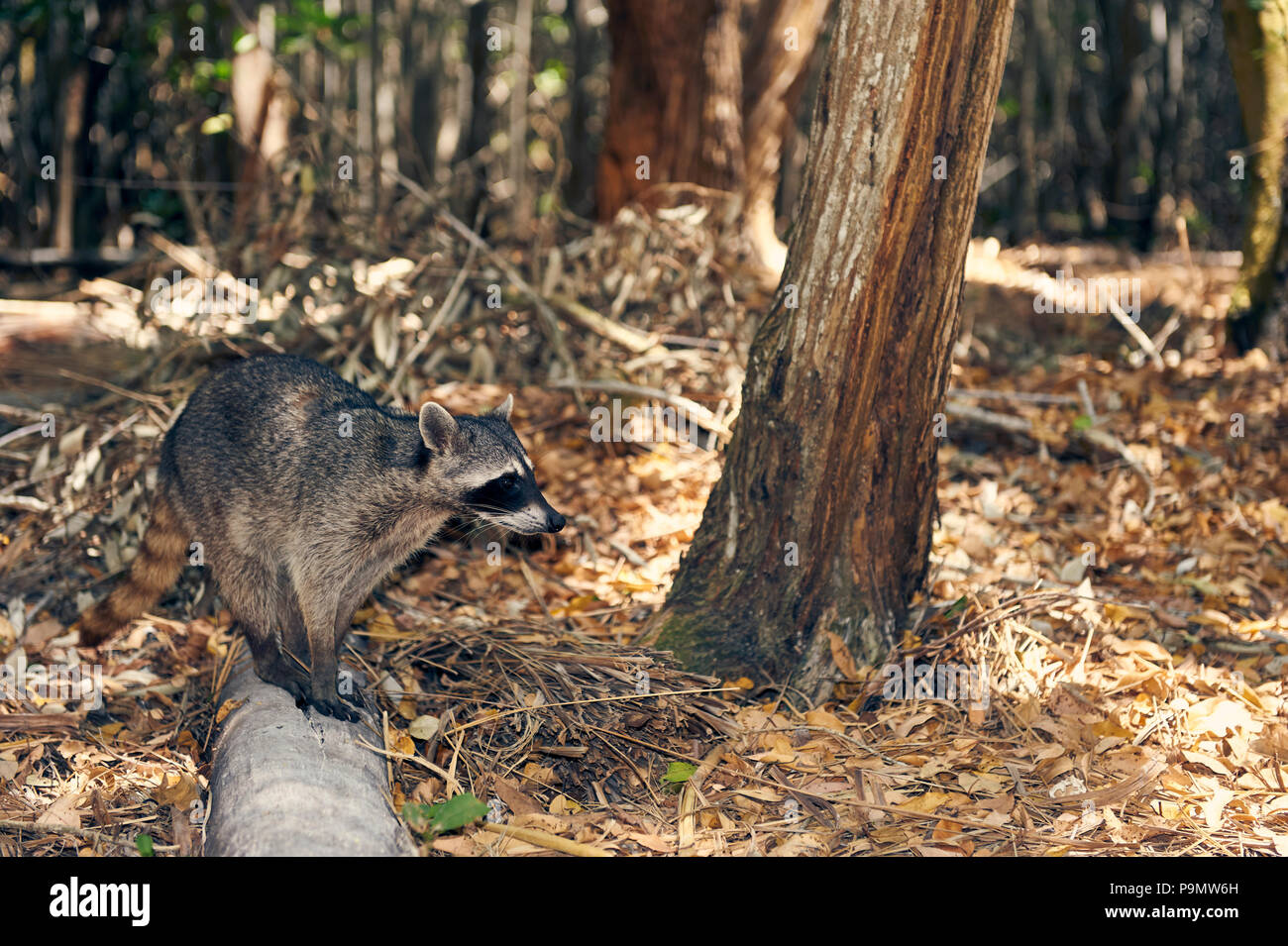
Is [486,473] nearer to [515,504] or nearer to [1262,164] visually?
[515,504]

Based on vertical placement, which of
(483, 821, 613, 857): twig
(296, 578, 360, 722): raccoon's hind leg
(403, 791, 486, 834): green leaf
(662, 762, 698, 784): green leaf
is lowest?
(483, 821, 613, 857): twig

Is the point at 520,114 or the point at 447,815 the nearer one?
the point at 447,815

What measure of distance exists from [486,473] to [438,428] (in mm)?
288

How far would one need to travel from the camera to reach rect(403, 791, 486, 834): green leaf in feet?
12.2

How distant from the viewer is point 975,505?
6.66m

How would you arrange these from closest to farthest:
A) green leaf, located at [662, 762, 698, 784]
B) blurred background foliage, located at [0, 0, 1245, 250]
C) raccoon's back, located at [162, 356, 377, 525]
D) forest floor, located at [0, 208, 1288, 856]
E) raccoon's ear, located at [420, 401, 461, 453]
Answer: forest floor, located at [0, 208, 1288, 856] < green leaf, located at [662, 762, 698, 784] < raccoon's ear, located at [420, 401, 461, 453] < raccoon's back, located at [162, 356, 377, 525] < blurred background foliage, located at [0, 0, 1245, 250]

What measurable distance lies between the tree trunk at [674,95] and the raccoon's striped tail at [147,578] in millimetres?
5202

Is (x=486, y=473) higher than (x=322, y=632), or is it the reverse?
(x=486, y=473)

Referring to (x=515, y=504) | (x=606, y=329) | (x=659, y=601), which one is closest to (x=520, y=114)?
(x=606, y=329)

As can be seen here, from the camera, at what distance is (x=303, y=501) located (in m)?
4.98

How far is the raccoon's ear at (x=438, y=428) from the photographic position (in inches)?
189

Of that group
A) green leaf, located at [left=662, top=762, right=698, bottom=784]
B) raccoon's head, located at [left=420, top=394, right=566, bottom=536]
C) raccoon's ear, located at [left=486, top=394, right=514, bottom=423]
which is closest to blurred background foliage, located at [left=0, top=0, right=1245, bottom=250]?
raccoon's ear, located at [left=486, top=394, right=514, bottom=423]

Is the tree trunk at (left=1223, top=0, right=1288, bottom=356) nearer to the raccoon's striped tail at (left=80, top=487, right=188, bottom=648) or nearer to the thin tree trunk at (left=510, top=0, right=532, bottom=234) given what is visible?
the raccoon's striped tail at (left=80, top=487, right=188, bottom=648)

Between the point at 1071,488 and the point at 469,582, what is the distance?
362 centimetres
